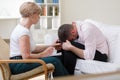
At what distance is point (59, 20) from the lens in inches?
188

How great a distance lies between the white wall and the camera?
4.84 metres

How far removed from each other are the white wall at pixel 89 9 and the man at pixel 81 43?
2260mm

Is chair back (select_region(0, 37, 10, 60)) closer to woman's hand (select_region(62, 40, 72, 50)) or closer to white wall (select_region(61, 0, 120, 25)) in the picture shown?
woman's hand (select_region(62, 40, 72, 50))

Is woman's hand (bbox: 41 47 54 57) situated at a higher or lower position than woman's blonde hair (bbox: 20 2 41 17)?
lower

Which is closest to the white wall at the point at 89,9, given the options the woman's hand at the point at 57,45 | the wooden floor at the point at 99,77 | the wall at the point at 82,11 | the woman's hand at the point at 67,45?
the wall at the point at 82,11

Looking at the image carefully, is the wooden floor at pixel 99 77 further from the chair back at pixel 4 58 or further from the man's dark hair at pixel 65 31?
the man's dark hair at pixel 65 31

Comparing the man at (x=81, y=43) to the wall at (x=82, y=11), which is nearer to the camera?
the man at (x=81, y=43)

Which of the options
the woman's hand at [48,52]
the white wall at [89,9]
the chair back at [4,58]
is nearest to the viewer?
the chair back at [4,58]

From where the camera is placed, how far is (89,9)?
4.87m

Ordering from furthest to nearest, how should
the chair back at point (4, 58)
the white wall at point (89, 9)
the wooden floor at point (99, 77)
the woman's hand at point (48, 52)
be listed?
the white wall at point (89, 9), the woman's hand at point (48, 52), the chair back at point (4, 58), the wooden floor at point (99, 77)

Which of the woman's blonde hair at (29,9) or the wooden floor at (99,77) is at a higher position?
the woman's blonde hair at (29,9)

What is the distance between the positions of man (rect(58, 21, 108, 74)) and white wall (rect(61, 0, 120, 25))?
2.26m

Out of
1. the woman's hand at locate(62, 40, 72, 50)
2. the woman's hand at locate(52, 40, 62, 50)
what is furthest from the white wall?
the woman's hand at locate(62, 40, 72, 50)

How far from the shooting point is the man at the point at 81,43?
245 cm
